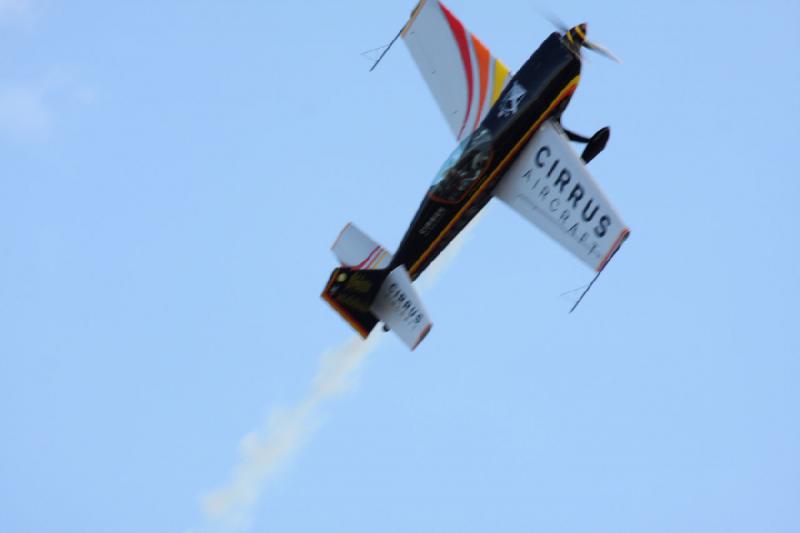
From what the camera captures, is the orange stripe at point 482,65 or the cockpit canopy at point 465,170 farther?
the orange stripe at point 482,65

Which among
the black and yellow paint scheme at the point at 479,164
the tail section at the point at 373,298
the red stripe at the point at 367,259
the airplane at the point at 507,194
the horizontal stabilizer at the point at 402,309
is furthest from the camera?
the red stripe at the point at 367,259

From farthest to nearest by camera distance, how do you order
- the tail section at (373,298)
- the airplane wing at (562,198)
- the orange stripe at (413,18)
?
the orange stripe at (413,18)
the tail section at (373,298)
the airplane wing at (562,198)

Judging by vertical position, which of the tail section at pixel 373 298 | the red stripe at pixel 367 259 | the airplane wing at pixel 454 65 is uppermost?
the airplane wing at pixel 454 65

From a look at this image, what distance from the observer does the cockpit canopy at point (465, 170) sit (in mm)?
28484

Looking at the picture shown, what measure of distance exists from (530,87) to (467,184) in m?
2.09

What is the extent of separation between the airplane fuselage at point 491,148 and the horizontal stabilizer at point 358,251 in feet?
1.38

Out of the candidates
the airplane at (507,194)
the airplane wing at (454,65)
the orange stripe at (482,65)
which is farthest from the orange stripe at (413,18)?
the airplane at (507,194)

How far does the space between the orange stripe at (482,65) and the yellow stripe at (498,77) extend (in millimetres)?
181

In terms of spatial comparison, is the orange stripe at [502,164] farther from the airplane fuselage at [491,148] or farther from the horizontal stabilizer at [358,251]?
the horizontal stabilizer at [358,251]

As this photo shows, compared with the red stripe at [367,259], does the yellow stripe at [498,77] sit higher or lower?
higher

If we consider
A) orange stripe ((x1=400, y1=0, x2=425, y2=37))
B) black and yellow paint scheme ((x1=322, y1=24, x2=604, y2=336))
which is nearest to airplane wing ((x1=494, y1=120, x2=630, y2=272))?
black and yellow paint scheme ((x1=322, y1=24, x2=604, y2=336))

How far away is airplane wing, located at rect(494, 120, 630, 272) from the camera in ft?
90.0

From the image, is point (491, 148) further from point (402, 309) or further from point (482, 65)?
point (402, 309)

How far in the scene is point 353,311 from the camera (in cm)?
2831
